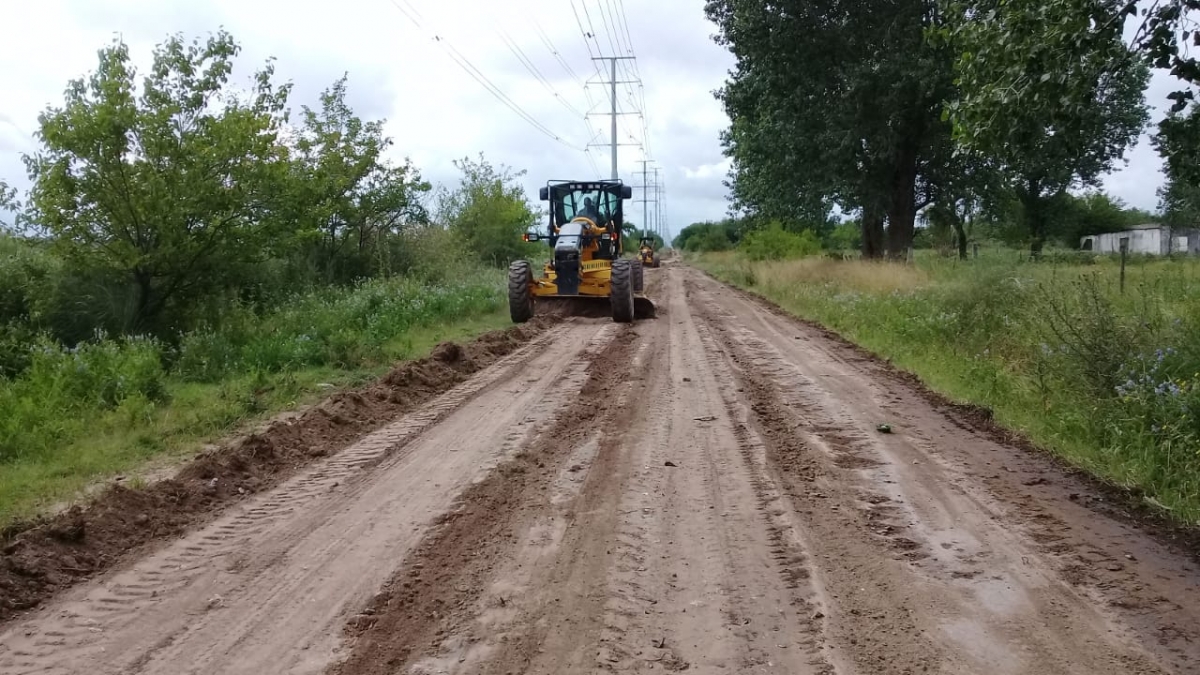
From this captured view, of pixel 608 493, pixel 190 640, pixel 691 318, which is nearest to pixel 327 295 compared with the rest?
pixel 691 318

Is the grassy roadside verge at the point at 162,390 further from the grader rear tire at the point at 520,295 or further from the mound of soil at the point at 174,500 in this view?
the grader rear tire at the point at 520,295

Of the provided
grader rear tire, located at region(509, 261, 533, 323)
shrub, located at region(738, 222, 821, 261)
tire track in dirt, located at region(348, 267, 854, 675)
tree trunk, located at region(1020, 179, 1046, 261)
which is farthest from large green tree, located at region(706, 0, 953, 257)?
tree trunk, located at region(1020, 179, 1046, 261)

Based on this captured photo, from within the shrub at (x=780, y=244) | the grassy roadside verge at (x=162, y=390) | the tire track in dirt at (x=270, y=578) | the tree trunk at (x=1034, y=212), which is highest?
the tree trunk at (x=1034, y=212)

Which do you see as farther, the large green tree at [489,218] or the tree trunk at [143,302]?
the large green tree at [489,218]

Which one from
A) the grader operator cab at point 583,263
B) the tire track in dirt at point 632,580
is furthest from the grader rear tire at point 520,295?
the tire track in dirt at point 632,580

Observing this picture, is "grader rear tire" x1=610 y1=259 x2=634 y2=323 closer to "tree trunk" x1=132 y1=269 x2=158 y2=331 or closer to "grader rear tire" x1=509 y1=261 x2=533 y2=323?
"grader rear tire" x1=509 y1=261 x2=533 y2=323

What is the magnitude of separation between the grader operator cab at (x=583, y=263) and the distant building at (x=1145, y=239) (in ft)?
129

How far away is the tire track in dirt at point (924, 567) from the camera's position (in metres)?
3.61

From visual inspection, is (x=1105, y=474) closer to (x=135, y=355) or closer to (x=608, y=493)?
(x=608, y=493)

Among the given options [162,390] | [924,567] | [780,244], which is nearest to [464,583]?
[924,567]

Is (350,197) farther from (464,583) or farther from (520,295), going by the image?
(464,583)

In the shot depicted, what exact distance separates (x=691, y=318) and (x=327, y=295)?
8486 mm

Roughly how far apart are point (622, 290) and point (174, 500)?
12.1 metres

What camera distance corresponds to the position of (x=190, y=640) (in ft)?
12.6
